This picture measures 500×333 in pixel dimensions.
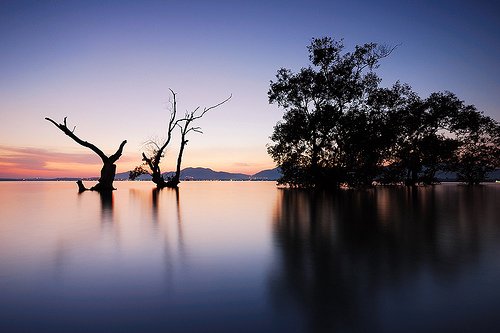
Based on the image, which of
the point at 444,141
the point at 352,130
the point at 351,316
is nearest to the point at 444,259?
the point at 351,316

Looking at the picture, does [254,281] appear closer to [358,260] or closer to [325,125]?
[358,260]

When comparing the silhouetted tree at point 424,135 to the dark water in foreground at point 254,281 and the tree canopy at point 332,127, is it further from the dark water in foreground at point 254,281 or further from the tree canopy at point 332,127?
the dark water in foreground at point 254,281

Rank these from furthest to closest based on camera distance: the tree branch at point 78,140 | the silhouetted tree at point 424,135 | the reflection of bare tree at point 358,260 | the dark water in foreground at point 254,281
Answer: the silhouetted tree at point 424,135 → the tree branch at point 78,140 → the reflection of bare tree at point 358,260 → the dark water in foreground at point 254,281

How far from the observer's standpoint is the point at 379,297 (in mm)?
4953

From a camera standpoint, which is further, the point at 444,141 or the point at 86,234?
the point at 444,141

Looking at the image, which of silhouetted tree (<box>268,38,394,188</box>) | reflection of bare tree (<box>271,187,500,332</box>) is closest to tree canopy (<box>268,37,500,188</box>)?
silhouetted tree (<box>268,38,394,188</box>)

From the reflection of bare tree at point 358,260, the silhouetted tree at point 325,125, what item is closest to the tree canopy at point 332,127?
the silhouetted tree at point 325,125

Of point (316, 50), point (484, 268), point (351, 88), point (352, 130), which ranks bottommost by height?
point (484, 268)

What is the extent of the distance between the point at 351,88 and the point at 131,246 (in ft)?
130

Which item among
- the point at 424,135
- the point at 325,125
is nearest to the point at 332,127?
the point at 325,125

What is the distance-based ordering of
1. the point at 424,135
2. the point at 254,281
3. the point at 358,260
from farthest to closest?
the point at 424,135 → the point at 358,260 → the point at 254,281

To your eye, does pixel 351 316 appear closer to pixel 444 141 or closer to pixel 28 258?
pixel 28 258

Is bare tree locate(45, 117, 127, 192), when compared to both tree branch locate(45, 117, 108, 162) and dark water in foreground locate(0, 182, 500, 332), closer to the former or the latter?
tree branch locate(45, 117, 108, 162)

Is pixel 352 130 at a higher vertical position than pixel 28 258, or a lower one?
higher
